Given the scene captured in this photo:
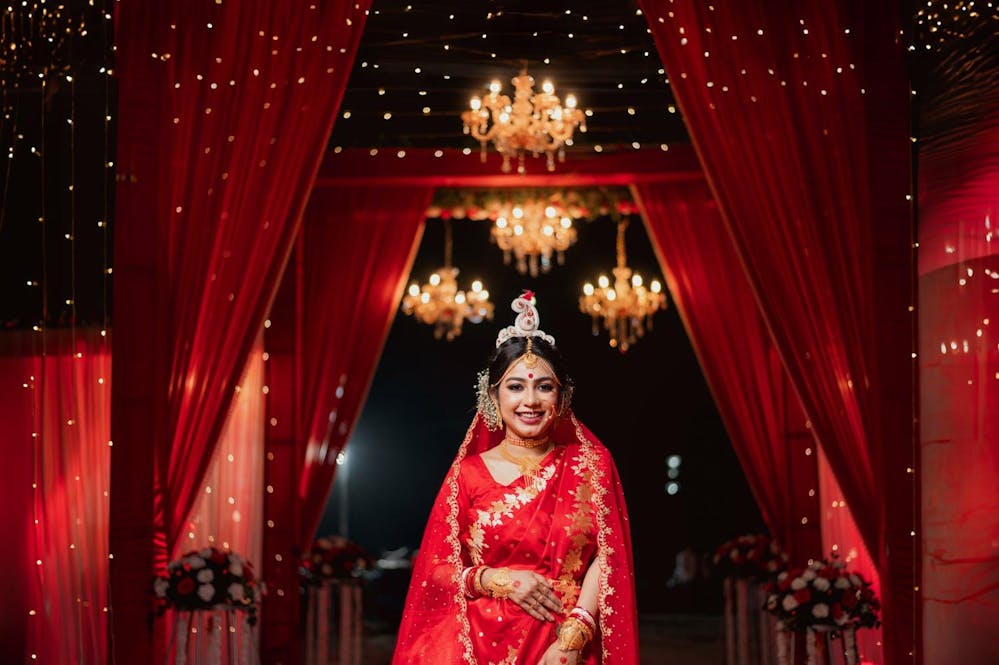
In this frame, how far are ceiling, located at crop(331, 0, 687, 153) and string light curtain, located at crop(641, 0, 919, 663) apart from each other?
4.85ft

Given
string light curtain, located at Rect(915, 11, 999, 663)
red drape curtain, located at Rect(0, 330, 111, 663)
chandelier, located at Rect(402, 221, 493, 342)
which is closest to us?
string light curtain, located at Rect(915, 11, 999, 663)

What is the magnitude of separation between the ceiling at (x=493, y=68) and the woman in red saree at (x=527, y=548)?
2.85 m

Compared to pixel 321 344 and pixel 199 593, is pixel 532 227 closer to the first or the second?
pixel 321 344

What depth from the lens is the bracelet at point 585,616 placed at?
4191 millimetres

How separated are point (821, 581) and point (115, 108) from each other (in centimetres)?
365

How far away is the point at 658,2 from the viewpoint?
5.57m

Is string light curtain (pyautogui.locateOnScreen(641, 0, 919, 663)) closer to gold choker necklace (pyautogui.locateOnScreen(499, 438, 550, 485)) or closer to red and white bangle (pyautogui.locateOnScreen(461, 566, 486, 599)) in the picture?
gold choker necklace (pyautogui.locateOnScreen(499, 438, 550, 485))

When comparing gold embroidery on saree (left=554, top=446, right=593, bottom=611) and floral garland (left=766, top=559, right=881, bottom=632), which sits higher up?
gold embroidery on saree (left=554, top=446, right=593, bottom=611)

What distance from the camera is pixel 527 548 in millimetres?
4309

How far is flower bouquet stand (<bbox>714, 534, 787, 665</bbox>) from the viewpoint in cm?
790

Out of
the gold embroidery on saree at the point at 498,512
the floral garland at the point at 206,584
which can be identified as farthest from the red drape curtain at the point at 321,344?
the gold embroidery on saree at the point at 498,512

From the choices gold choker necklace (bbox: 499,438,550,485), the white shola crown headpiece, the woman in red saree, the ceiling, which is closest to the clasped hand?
the woman in red saree

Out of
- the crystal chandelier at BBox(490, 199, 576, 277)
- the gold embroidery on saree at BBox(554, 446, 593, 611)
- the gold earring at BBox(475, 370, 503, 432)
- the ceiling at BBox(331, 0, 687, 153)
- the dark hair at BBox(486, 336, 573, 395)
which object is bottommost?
the gold embroidery on saree at BBox(554, 446, 593, 611)

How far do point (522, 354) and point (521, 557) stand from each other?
0.69 m
